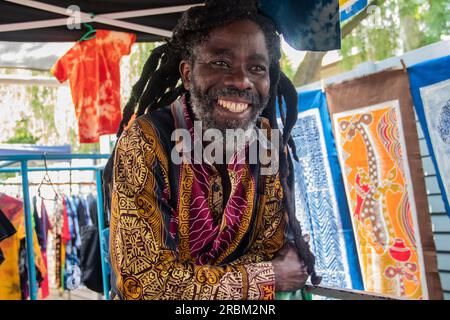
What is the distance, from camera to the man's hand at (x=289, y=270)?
195 centimetres

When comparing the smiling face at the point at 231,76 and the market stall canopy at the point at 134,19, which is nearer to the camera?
the smiling face at the point at 231,76

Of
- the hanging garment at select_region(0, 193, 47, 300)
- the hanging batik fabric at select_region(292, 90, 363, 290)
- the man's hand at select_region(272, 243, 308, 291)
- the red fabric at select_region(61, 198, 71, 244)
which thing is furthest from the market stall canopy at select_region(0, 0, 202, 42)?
the red fabric at select_region(61, 198, 71, 244)

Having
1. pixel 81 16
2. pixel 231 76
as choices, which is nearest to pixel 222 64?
pixel 231 76

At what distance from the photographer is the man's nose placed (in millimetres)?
1992

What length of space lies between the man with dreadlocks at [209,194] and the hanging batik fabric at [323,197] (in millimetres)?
1471

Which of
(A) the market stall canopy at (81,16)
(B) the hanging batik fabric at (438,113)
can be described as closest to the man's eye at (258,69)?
(A) the market stall canopy at (81,16)

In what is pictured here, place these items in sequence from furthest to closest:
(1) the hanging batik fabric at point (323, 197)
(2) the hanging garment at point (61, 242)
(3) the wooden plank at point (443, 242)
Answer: (2) the hanging garment at point (61, 242), (1) the hanging batik fabric at point (323, 197), (3) the wooden plank at point (443, 242)

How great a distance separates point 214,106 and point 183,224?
0.52m

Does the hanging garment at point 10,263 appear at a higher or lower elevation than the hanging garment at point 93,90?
lower

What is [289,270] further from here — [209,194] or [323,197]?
[323,197]

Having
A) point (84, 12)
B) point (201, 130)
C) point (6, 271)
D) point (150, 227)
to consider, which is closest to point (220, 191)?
point (201, 130)

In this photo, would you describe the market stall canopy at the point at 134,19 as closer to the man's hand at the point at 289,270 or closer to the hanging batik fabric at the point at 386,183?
the hanging batik fabric at the point at 386,183

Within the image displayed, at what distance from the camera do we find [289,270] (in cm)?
199

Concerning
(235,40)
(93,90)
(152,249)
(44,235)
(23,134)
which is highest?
(23,134)
